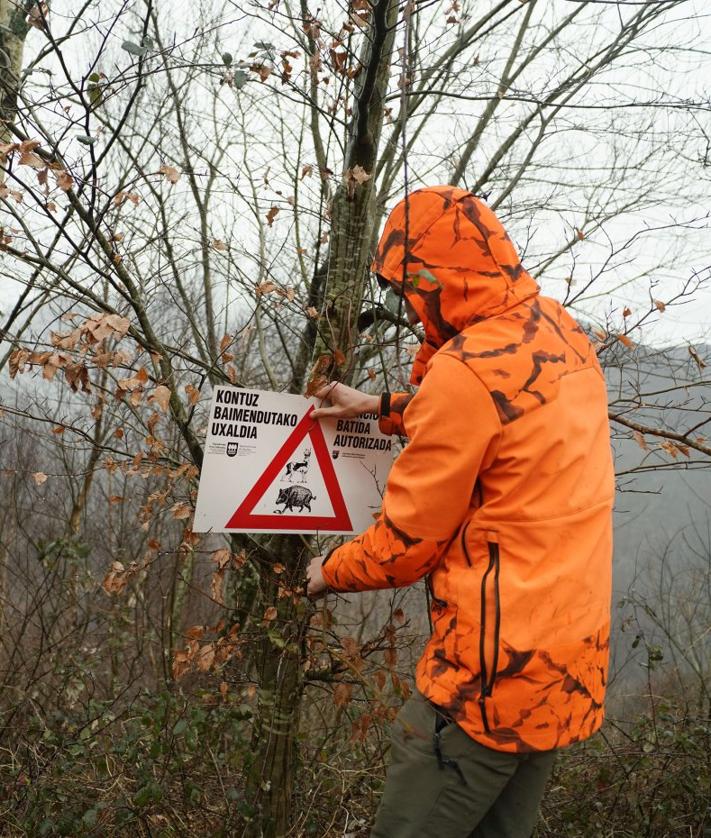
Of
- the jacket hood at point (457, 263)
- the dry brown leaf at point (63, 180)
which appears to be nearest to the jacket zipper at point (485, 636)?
the jacket hood at point (457, 263)

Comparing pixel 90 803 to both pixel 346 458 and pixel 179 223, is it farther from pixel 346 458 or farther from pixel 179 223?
pixel 179 223

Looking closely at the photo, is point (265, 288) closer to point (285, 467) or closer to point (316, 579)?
point (285, 467)

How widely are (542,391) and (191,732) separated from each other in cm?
227

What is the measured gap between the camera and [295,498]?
6.86 feet

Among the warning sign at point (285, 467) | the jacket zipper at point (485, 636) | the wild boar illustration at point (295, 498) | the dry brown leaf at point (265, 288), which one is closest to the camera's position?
the jacket zipper at point (485, 636)

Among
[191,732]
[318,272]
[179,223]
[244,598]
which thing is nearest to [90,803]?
[191,732]

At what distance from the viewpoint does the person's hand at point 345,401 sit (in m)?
2.12

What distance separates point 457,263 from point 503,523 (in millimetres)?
668

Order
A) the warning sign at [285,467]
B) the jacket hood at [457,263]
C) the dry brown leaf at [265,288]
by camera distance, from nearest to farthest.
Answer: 1. the jacket hood at [457,263]
2. the warning sign at [285,467]
3. the dry brown leaf at [265,288]

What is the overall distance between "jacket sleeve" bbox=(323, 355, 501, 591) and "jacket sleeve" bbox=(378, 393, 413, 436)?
0.57 m

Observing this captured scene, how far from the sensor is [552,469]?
1.50m

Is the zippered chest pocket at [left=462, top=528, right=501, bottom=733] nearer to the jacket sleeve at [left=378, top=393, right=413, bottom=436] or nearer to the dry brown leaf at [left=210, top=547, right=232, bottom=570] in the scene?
the jacket sleeve at [left=378, top=393, right=413, bottom=436]

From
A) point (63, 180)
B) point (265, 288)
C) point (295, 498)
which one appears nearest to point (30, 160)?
point (63, 180)

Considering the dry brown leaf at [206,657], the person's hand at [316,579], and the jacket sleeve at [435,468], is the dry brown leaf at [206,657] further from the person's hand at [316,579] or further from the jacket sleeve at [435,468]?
the jacket sleeve at [435,468]
